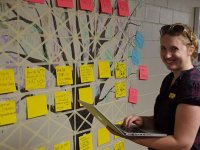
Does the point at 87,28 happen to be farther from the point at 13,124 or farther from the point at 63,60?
the point at 13,124

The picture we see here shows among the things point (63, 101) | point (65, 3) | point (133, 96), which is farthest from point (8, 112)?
point (133, 96)

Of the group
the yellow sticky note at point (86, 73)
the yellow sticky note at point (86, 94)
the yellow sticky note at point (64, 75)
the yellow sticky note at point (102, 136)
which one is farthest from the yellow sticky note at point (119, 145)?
the yellow sticky note at point (64, 75)

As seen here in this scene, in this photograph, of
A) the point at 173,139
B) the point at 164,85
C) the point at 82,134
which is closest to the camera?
the point at 173,139

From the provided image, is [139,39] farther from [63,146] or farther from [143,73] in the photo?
[63,146]

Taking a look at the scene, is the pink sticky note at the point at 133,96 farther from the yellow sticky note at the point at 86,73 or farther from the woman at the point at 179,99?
the woman at the point at 179,99

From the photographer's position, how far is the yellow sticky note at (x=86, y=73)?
1.57 metres

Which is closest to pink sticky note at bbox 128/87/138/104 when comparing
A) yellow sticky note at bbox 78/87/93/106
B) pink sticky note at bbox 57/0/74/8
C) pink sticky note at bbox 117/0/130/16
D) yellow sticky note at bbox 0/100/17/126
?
yellow sticky note at bbox 78/87/93/106

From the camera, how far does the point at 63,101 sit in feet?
4.87

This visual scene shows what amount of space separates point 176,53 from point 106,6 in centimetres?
61

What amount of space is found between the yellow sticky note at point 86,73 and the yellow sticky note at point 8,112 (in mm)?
432

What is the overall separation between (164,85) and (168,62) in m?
0.14

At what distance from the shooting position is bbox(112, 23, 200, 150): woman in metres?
1.12

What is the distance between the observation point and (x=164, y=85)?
1.37 m

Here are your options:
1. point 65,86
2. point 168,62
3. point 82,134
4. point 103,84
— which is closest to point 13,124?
point 65,86
